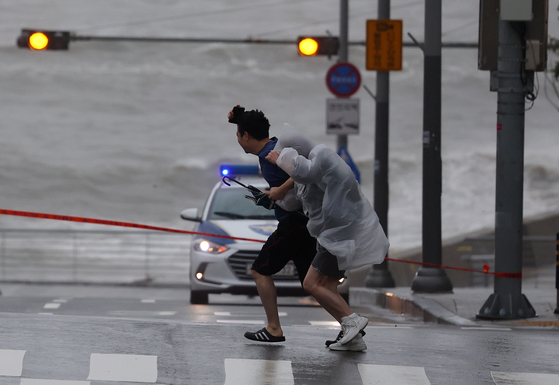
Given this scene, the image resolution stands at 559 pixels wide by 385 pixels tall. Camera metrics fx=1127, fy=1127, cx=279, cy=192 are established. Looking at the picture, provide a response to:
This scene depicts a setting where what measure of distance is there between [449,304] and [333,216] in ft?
18.6

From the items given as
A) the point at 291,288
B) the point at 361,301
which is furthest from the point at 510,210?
the point at 361,301

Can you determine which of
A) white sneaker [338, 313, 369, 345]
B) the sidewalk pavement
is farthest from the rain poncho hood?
the sidewalk pavement

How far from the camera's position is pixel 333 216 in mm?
7133

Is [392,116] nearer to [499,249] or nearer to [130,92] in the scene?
[130,92]

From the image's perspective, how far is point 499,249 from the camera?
10.9 metres

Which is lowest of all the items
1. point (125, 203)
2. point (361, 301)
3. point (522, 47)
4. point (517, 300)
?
point (125, 203)

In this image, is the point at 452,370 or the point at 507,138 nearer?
the point at 452,370

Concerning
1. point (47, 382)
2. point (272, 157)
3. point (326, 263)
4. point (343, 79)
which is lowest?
point (47, 382)

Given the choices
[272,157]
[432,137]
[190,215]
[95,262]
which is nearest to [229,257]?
[190,215]

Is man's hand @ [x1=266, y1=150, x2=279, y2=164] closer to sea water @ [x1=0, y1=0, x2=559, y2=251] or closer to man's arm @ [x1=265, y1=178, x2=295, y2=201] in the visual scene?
man's arm @ [x1=265, y1=178, x2=295, y2=201]

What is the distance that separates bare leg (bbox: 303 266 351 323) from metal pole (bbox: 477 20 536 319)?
3.62 meters

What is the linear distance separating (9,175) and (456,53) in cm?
4314

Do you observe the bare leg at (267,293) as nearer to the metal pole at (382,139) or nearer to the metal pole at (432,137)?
the metal pole at (432,137)

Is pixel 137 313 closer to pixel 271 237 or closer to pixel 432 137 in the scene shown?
pixel 432 137
